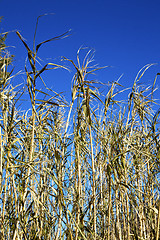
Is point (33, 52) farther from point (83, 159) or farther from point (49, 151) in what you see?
point (83, 159)

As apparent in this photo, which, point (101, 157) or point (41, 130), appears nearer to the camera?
point (41, 130)

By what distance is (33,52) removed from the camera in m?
1.11

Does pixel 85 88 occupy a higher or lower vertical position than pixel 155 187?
higher

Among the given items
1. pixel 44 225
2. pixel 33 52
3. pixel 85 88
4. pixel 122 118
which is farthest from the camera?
pixel 122 118

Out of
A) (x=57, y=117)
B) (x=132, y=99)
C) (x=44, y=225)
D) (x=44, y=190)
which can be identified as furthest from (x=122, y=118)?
(x=44, y=225)

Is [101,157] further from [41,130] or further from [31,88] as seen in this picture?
[31,88]

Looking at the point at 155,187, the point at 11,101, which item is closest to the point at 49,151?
the point at 11,101

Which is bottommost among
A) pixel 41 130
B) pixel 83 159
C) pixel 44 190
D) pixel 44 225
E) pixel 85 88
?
pixel 44 225

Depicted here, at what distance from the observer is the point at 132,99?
5.02 feet

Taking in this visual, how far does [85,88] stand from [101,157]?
51cm

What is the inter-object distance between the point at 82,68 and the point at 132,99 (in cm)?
44

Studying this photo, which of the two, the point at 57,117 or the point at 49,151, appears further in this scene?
the point at 57,117

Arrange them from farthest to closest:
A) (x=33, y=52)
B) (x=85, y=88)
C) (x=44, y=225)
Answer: (x=44, y=225)
(x=85, y=88)
(x=33, y=52)

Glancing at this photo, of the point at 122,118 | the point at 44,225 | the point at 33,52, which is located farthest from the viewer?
the point at 122,118
